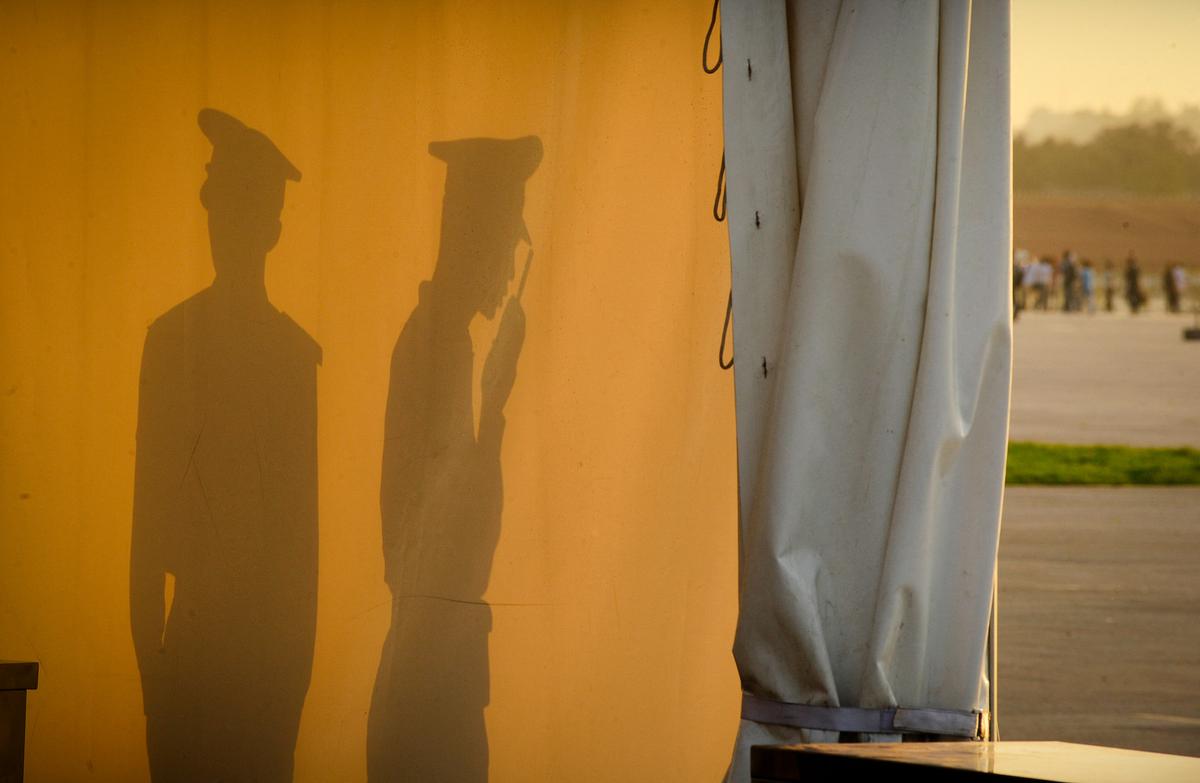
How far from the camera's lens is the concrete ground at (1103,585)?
533 centimetres

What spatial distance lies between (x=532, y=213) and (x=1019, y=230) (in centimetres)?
2091

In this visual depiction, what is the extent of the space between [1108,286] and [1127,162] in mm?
4539

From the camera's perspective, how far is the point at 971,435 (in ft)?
6.59

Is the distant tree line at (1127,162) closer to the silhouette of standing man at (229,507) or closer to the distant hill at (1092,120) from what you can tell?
the distant hill at (1092,120)

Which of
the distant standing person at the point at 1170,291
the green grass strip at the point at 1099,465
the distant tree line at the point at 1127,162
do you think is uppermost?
the distant tree line at the point at 1127,162

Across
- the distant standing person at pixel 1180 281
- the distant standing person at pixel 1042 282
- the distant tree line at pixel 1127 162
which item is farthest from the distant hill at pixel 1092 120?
the distant standing person at pixel 1180 281

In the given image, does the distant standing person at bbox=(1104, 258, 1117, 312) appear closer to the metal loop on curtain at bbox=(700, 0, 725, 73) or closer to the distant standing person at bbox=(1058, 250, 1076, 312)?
the distant standing person at bbox=(1058, 250, 1076, 312)

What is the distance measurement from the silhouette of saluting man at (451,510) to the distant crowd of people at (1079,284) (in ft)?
65.8

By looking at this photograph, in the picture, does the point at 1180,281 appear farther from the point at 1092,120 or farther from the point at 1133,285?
the point at 1092,120

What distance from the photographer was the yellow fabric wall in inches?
96.6

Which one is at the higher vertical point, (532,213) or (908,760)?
(532,213)

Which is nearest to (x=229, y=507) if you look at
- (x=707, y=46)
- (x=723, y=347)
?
(x=723, y=347)

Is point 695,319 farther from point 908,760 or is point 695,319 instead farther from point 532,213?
point 908,760

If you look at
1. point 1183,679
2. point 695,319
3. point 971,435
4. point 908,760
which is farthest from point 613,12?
point 1183,679
